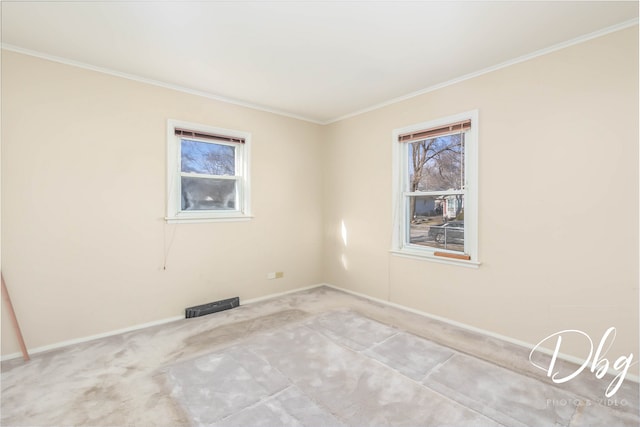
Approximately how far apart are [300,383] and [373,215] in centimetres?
233

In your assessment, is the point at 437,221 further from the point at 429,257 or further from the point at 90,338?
the point at 90,338

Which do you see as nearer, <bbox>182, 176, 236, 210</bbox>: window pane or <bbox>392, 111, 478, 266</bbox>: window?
<bbox>392, 111, 478, 266</bbox>: window

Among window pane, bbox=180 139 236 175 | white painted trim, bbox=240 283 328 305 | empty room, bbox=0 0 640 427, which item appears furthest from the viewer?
white painted trim, bbox=240 283 328 305

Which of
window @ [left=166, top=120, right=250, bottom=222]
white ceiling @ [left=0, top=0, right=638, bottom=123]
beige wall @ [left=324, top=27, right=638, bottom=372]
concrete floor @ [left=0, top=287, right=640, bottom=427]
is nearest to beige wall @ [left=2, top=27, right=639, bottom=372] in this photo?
beige wall @ [left=324, top=27, right=638, bottom=372]

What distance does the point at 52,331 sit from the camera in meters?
2.65

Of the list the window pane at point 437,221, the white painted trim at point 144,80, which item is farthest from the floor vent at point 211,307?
the white painted trim at point 144,80

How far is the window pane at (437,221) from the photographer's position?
321cm

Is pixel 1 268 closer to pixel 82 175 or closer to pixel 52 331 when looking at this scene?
pixel 52 331

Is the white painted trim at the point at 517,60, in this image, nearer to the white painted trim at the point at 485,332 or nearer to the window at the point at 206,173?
the window at the point at 206,173

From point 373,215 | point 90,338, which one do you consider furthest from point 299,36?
point 90,338

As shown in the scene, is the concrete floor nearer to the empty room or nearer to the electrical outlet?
the empty room

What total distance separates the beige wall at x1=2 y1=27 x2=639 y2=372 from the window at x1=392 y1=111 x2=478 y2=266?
0.36 ft

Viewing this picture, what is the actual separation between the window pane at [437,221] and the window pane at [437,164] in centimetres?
14

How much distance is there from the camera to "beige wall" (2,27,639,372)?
226 cm
